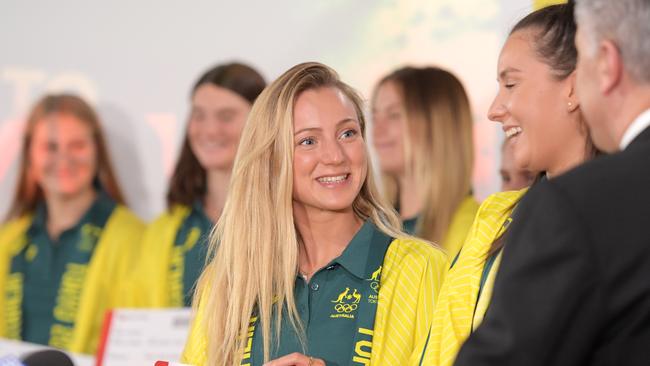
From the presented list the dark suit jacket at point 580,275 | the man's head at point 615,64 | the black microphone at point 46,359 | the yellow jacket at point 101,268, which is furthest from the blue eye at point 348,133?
the yellow jacket at point 101,268

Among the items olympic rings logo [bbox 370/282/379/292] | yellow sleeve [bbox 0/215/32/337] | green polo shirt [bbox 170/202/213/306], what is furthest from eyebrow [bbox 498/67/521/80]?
yellow sleeve [bbox 0/215/32/337]

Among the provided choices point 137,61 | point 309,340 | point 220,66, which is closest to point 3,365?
point 309,340

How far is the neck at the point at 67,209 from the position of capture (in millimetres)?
4805

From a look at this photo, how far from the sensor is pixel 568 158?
2270 mm

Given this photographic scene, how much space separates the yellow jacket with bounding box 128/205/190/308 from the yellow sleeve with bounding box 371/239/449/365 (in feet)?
6.12

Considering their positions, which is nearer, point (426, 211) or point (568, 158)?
point (568, 158)

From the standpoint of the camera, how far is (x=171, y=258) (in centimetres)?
438

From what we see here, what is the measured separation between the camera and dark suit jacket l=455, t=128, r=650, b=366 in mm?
1437

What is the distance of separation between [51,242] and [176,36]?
113 cm

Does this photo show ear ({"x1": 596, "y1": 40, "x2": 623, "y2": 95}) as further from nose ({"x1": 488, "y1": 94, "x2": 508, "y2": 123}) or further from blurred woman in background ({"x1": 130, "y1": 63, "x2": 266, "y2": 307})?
blurred woman in background ({"x1": 130, "y1": 63, "x2": 266, "y2": 307})

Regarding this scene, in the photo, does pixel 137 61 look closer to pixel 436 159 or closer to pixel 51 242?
pixel 51 242

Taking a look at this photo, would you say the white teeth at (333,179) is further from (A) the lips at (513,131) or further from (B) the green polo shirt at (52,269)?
(B) the green polo shirt at (52,269)

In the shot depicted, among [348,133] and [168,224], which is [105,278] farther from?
[348,133]

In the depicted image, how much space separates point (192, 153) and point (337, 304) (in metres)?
2.17
